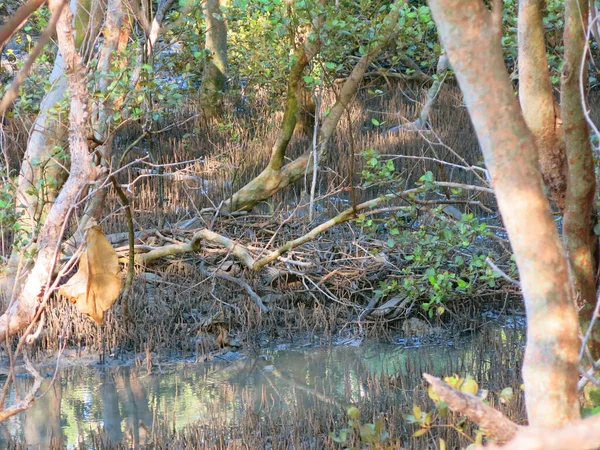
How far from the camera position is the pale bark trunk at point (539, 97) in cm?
247

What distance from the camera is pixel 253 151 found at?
8758 millimetres

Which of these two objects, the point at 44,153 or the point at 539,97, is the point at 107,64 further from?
the point at 539,97

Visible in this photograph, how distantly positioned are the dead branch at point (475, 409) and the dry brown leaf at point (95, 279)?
2769 mm

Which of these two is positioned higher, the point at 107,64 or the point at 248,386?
the point at 107,64

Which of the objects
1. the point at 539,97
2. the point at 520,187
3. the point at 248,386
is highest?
the point at 539,97

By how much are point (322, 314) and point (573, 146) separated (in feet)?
13.2

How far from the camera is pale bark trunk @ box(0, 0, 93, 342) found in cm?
338

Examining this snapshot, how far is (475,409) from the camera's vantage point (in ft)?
4.33

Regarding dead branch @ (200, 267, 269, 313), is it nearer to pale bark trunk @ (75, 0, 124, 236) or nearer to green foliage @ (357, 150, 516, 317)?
green foliage @ (357, 150, 516, 317)

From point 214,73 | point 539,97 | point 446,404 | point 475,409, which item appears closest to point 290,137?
point 214,73

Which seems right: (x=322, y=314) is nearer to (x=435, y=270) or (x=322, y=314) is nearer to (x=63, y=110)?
(x=435, y=270)

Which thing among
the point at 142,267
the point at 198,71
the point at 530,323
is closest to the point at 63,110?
the point at 142,267

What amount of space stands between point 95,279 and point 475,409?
2.87m

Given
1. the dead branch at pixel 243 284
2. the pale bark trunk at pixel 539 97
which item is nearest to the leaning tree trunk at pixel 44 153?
the dead branch at pixel 243 284
